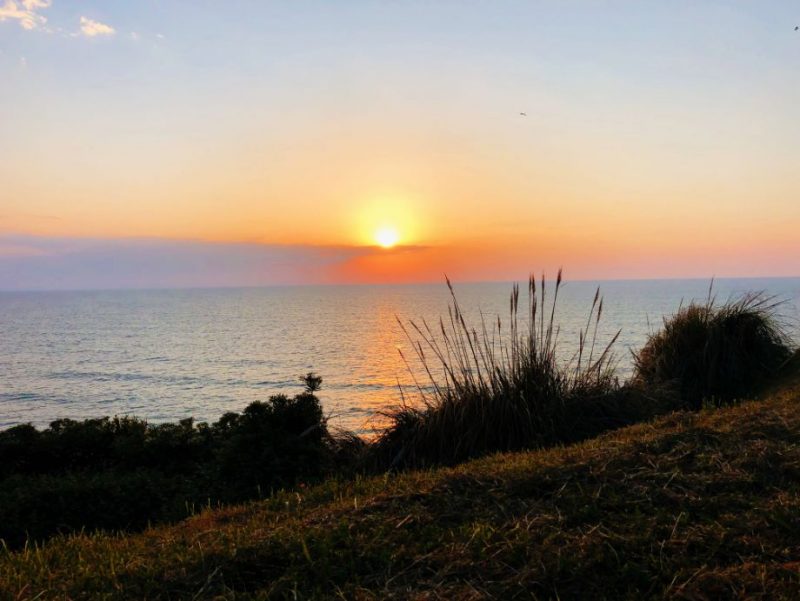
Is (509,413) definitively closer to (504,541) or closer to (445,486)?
(445,486)

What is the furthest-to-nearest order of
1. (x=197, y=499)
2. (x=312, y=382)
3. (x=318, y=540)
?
(x=312, y=382) → (x=197, y=499) → (x=318, y=540)

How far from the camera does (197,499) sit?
6.70 m

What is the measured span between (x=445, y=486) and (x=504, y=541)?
39.4 inches

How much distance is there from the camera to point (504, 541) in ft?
11.0

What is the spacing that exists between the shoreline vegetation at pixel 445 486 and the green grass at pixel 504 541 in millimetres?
16

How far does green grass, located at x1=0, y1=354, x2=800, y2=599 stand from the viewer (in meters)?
2.97

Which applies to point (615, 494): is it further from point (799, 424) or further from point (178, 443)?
point (178, 443)

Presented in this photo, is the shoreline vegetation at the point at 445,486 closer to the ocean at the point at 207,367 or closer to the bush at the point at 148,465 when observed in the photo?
the bush at the point at 148,465

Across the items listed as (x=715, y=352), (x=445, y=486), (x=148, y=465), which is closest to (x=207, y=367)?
(x=148, y=465)

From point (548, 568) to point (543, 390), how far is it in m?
4.88

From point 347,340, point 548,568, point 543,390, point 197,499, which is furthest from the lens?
point 347,340

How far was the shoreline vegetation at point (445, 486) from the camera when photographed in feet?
10.4

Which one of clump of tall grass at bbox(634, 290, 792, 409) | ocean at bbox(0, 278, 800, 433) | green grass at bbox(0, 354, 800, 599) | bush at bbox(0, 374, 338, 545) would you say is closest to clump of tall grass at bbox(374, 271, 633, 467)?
bush at bbox(0, 374, 338, 545)

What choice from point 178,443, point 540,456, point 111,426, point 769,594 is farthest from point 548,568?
point 111,426
